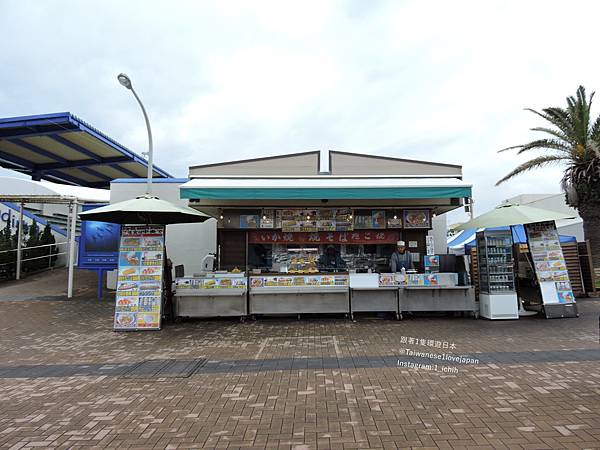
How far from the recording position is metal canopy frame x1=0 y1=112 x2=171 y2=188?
15.4m

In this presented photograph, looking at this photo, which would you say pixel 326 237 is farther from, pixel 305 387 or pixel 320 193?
pixel 305 387

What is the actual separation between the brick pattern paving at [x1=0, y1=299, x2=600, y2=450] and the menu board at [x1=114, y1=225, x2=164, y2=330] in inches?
16.0

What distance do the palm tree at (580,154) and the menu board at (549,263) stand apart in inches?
216

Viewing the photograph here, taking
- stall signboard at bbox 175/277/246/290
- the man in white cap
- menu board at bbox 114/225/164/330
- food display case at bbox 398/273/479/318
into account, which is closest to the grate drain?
menu board at bbox 114/225/164/330

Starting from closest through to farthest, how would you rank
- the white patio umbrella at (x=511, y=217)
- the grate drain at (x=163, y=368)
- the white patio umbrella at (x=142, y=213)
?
1. the grate drain at (x=163, y=368)
2. the white patio umbrella at (x=142, y=213)
3. the white patio umbrella at (x=511, y=217)

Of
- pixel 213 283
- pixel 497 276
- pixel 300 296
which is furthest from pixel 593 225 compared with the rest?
pixel 213 283

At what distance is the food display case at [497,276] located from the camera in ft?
25.7

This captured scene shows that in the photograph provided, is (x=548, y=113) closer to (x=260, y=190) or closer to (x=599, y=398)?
(x=260, y=190)

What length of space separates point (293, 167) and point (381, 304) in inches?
204

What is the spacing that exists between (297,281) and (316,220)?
2925mm

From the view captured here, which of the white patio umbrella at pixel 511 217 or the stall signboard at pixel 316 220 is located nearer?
the white patio umbrella at pixel 511 217

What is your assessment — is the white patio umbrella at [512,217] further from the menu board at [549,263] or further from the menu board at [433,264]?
the menu board at [433,264]

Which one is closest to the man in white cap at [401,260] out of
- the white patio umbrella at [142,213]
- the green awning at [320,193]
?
the green awning at [320,193]

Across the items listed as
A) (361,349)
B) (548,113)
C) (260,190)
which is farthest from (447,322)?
(548,113)
